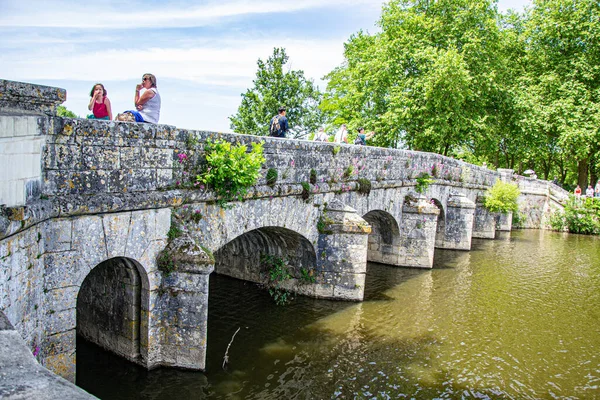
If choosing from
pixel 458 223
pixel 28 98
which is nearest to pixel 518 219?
pixel 458 223

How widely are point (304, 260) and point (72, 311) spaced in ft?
20.3

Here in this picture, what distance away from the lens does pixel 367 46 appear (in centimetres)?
2833

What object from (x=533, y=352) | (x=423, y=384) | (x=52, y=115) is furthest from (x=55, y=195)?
(x=533, y=352)

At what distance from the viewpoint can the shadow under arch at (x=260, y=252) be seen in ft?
36.5

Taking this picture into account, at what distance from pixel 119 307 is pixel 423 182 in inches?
446

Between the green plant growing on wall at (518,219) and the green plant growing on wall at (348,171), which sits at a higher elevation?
the green plant growing on wall at (348,171)

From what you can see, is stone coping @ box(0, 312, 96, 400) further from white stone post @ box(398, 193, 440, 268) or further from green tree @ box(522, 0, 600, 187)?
green tree @ box(522, 0, 600, 187)

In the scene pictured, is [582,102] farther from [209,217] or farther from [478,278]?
[209,217]

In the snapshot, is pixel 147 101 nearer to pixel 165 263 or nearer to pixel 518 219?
pixel 165 263

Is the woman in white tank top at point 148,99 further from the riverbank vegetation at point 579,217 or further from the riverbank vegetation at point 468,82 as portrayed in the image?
the riverbank vegetation at point 579,217

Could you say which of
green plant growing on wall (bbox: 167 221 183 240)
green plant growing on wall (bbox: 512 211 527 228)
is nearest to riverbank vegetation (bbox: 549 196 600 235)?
green plant growing on wall (bbox: 512 211 527 228)

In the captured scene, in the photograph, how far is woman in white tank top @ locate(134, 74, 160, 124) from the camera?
7270 millimetres

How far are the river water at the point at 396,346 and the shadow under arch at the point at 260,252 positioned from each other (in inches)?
13.3

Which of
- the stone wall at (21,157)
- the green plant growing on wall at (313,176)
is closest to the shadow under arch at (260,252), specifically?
the green plant growing on wall at (313,176)
